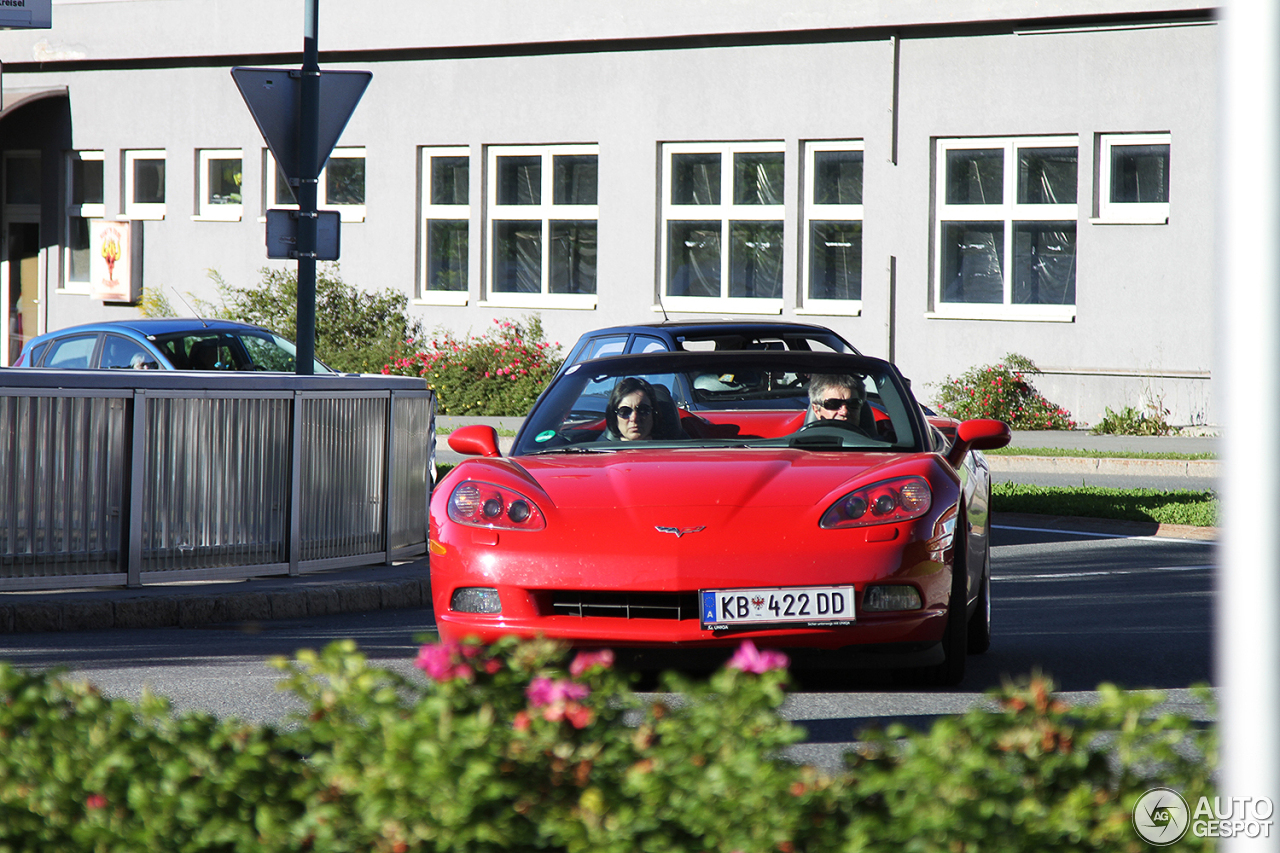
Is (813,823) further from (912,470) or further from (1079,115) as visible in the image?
(1079,115)

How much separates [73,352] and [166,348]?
1176 millimetres

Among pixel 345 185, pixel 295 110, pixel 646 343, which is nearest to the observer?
pixel 295 110

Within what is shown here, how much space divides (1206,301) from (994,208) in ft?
10.2

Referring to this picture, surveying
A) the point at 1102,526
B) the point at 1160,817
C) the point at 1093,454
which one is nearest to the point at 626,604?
the point at 1160,817

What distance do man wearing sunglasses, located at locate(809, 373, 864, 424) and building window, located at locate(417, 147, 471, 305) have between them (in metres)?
19.7

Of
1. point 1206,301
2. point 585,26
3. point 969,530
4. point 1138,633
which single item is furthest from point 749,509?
point 585,26

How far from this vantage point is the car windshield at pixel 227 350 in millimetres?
15188

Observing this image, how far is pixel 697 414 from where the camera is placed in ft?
24.0

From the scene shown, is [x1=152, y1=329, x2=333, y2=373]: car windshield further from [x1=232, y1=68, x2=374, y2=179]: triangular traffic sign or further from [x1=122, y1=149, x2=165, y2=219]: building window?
[x1=122, y1=149, x2=165, y2=219]: building window

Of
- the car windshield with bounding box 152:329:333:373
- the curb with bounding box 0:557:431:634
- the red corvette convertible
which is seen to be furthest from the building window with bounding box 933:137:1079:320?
the red corvette convertible

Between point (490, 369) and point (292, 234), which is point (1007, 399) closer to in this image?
point (490, 369)

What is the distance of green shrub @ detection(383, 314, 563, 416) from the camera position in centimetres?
2303

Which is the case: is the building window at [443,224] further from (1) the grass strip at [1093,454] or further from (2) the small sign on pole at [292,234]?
(2) the small sign on pole at [292,234]

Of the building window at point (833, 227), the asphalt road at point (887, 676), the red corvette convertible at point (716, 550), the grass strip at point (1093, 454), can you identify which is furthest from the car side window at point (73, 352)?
the building window at point (833, 227)
